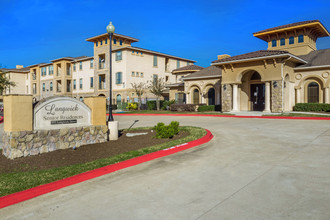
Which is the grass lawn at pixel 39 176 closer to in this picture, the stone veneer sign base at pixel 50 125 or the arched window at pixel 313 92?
the stone veneer sign base at pixel 50 125

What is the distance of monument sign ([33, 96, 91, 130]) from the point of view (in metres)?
7.98

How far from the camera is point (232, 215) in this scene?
144 inches

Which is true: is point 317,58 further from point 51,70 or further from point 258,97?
point 51,70

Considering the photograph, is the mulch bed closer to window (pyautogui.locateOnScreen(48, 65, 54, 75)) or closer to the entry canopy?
the entry canopy

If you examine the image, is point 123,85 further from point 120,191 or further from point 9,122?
point 120,191

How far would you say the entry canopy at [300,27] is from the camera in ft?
89.0

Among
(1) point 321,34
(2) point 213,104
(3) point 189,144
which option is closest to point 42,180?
(3) point 189,144

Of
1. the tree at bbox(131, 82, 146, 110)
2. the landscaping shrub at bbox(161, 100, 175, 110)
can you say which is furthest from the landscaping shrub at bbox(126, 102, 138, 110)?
the landscaping shrub at bbox(161, 100, 175, 110)

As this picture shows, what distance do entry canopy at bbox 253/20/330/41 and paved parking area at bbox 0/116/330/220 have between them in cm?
2490

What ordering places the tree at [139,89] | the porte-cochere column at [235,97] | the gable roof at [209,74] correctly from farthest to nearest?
1. the tree at [139,89]
2. the gable roof at [209,74]
3. the porte-cochere column at [235,97]

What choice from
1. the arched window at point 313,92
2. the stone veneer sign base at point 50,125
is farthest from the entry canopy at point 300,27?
the stone veneer sign base at point 50,125

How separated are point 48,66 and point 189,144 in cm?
5745

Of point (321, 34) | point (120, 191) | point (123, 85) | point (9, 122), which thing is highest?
point (321, 34)

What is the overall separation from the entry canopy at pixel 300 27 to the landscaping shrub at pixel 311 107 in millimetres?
9693
